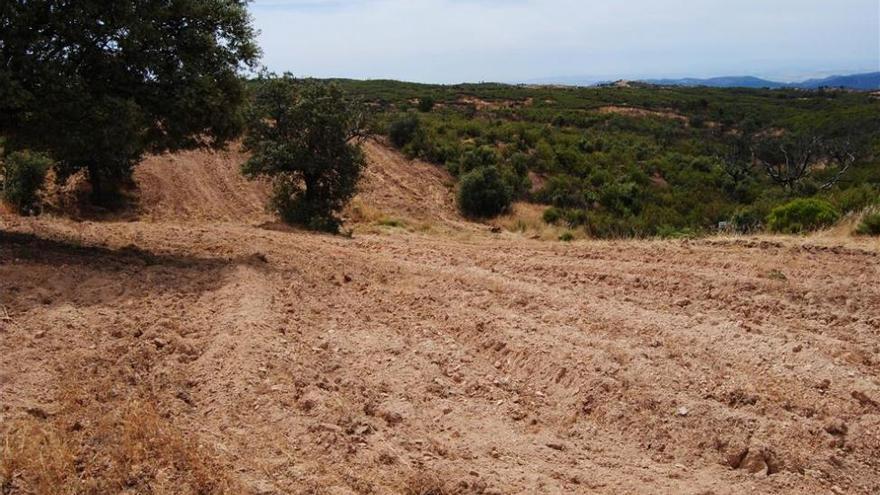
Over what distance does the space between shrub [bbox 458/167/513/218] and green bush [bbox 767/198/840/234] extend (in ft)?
47.7

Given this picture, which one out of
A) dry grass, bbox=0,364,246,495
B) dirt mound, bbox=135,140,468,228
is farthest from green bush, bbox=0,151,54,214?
dry grass, bbox=0,364,246,495

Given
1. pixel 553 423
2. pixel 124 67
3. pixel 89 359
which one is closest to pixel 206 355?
pixel 89 359

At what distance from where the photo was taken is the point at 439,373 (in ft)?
20.1

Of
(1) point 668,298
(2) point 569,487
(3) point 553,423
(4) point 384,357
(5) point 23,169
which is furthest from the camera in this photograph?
(5) point 23,169

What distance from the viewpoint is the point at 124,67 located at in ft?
31.1

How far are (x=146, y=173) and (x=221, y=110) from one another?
17658mm

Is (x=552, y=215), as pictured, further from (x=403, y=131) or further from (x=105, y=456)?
(x=105, y=456)

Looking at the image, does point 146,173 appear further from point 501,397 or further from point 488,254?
point 501,397

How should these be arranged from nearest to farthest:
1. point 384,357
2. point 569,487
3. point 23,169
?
1. point 569,487
2. point 384,357
3. point 23,169

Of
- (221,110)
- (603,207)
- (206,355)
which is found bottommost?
(603,207)

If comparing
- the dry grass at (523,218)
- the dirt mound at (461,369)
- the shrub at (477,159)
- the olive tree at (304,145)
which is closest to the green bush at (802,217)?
the dirt mound at (461,369)

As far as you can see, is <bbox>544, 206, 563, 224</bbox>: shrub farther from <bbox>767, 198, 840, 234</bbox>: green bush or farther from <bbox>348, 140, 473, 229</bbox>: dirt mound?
<bbox>767, 198, 840, 234</bbox>: green bush

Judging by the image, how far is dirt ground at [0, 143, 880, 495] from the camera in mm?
4512

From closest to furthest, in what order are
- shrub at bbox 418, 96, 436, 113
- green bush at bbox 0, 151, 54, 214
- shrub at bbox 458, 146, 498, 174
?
green bush at bbox 0, 151, 54, 214
shrub at bbox 458, 146, 498, 174
shrub at bbox 418, 96, 436, 113
